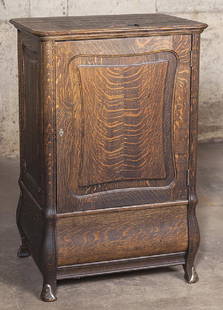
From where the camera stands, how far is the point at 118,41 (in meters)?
3.59

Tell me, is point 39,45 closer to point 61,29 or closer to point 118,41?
point 61,29

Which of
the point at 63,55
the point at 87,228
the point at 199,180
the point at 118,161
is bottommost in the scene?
the point at 199,180

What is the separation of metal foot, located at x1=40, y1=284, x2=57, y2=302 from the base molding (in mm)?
69

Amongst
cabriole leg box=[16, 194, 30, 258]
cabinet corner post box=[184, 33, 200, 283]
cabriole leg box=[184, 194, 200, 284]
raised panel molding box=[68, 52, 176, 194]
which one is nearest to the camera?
raised panel molding box=[68, 52, 176, 194]

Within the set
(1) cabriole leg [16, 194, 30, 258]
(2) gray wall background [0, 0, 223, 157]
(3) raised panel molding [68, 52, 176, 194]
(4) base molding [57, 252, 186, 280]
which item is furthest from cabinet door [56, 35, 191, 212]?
(2) gray wall background [0, 0, 223, 157]

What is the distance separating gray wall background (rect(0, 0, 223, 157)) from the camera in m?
6.18

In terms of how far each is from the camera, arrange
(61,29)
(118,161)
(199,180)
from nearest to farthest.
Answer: (61,29), (118,161), (199,180)

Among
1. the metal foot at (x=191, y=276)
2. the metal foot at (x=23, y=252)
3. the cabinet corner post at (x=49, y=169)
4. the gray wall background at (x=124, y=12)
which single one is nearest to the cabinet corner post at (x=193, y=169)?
the metal foot at (x=191, y=276)

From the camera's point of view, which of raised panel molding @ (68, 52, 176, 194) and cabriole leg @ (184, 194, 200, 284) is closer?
raised panel molding @ (68, 52, 176, 194)

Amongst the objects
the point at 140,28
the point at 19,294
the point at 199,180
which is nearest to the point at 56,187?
the point at 19,294

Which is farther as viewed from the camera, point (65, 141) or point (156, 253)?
point (156, 253)

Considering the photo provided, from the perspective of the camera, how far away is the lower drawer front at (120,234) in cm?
375

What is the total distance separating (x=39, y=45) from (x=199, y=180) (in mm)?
2588

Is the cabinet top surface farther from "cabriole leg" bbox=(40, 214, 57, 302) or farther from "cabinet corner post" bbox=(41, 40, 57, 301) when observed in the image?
"cabriole leg" bbox=(40, 214, 57, 302)
